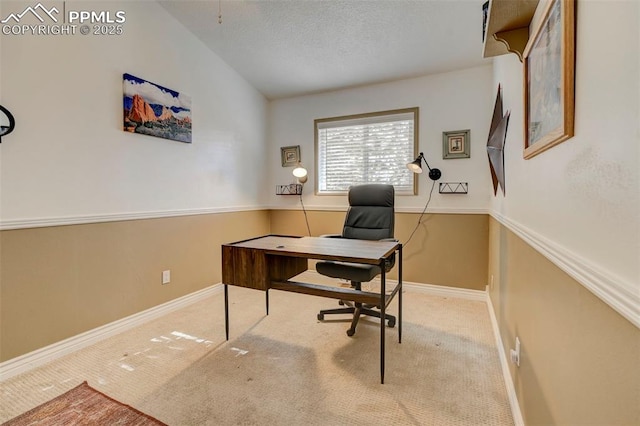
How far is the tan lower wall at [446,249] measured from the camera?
10.1 ft

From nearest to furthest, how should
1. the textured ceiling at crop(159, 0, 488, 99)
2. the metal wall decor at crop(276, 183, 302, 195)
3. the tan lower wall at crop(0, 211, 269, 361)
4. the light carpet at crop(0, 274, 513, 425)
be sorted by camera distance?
the light carpet at crop(0, 274, 513, 425)
the tan lower wall at crop(0, 211, 269, 361)
the textured ceiling at crop(159, 0, 488, 99)
the metal wall decor at crop(276, 183, 302, 195)

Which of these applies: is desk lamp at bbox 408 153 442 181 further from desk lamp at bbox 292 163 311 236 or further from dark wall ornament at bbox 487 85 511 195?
desk lamp at bbox 292 163 311 236

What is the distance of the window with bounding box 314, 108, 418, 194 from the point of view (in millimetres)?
3428

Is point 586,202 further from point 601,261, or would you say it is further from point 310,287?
point 310,287

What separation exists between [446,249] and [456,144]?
1118 millimetres

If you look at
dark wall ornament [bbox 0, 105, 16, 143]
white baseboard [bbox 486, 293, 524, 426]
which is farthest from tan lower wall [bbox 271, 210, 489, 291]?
dark wall ornament [bbox 0, 105, 16, 143]

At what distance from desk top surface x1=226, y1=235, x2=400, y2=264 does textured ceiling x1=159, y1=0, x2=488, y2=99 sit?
6.18 ft

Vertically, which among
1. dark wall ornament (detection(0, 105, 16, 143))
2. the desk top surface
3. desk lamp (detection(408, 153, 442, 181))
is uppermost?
dark wall ornament (detection(0, 105, 16, 143))

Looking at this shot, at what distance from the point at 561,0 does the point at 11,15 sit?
278 cm

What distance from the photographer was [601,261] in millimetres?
641

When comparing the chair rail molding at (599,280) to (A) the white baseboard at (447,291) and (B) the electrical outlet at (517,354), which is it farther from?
(A) the white baseboard at (447,291)

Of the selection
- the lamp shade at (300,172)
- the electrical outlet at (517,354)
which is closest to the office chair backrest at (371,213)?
the lamp shade at (300,172)

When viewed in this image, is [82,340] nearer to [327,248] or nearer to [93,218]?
[93,218]

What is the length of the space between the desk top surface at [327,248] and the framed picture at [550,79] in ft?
3.10
